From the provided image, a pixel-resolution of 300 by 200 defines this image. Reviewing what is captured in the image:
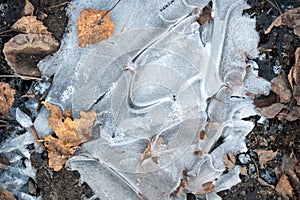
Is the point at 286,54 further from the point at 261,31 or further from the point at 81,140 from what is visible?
the point at 81,140

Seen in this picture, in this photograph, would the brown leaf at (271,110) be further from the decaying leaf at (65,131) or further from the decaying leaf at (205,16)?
the decaying leaf at (65,131)

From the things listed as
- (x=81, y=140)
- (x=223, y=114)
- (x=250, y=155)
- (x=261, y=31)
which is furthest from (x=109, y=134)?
(x=261, y=31)

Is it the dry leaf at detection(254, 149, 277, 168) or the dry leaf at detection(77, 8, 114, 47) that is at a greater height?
the dry leaf at detection(77, 8, 114, 47)

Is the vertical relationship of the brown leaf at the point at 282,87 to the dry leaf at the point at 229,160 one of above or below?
above

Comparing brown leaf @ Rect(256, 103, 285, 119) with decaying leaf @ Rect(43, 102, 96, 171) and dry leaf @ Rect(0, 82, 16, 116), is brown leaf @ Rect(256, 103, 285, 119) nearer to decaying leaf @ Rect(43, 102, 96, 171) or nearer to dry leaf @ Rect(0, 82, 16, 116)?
decaying leaf @ Rect(43, 102, 96, 171)

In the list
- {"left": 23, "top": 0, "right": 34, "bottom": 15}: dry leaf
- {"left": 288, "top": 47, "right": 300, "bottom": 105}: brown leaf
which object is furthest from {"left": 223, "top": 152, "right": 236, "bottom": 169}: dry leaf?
{"left": 23, "top": 0, "right": 34, "bottom": 15}: dry leaf

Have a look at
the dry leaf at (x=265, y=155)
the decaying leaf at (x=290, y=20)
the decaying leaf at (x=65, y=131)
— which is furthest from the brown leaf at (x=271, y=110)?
the decaying leaf at (x=65, y=131)
